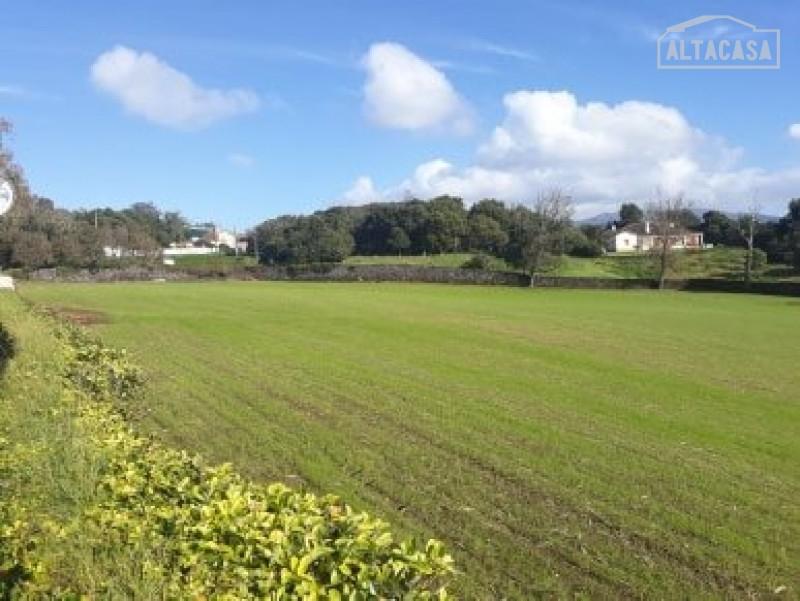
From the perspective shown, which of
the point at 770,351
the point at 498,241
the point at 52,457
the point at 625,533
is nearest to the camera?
the point at 52,457

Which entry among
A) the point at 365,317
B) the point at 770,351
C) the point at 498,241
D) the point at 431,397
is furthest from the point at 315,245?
the point at 431,397

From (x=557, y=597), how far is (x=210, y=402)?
27.1 ft

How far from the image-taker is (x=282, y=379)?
15.6 m

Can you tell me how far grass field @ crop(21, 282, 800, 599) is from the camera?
670 centimetres

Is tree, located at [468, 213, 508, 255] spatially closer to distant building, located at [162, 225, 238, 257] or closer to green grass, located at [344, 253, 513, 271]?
green grass, located at [344, 253, 513, 271]

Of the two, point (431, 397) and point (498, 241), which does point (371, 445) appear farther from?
point (498, 241)

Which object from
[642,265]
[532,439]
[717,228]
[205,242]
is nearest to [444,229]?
[642,265]

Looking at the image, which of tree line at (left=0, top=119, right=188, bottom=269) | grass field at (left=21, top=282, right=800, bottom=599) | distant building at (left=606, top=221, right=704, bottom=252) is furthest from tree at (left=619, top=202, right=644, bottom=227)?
grass field at (left=21, top=282, right=800, bottom=599)

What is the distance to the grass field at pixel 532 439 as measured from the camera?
670 centimetres

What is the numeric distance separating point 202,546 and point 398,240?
9843cm

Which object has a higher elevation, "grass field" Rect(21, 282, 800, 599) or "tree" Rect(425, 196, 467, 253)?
"tree" Rect(425, 196, 467, 253)

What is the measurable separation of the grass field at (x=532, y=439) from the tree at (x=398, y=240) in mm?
76878

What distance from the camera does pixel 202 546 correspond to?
3.54 meters

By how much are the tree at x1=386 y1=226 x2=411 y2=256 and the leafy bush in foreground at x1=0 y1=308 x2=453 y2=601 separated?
97.3 meters
